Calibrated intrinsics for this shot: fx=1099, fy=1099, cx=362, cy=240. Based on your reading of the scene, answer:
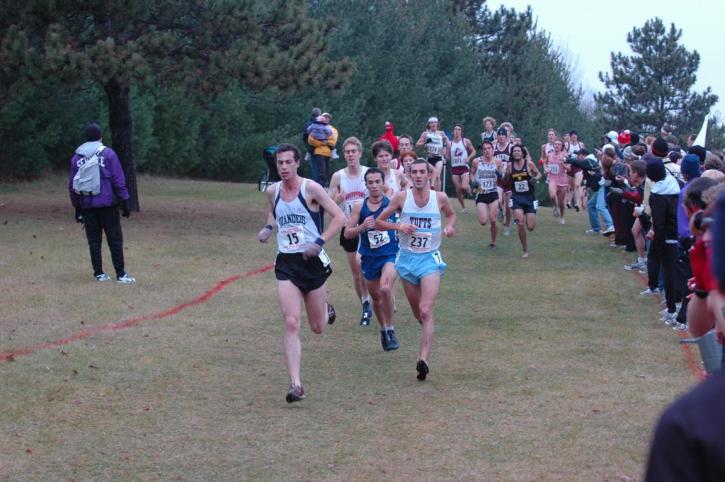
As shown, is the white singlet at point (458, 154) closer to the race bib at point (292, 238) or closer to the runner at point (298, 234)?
the runner at point (298, 234)

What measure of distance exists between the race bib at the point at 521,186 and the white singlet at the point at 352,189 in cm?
669

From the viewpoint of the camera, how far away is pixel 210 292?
553 inches

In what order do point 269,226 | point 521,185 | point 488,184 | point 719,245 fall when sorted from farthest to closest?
1. point 488,184
2. point 521,185
3. point 269,226
4. point 719,245

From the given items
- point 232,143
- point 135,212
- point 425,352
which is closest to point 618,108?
point 232,143

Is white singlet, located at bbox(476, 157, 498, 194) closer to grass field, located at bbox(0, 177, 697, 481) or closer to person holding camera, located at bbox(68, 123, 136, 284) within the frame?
grass field, located at bbox(0, 177, 697, 481)

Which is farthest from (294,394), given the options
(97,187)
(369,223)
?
(97,187)

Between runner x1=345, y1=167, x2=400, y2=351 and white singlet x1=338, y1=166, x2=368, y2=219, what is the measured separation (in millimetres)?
1168

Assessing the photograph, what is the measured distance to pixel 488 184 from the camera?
19.1 meters

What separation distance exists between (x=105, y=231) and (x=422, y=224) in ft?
18.6

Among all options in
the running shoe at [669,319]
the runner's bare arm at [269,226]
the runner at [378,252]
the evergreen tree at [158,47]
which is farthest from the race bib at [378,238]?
the evergreen tree at [158,47]

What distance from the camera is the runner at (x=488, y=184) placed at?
19.2 meters

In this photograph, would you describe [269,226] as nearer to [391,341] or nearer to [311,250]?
[311,250]

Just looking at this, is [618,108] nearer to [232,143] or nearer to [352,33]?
[352,33]

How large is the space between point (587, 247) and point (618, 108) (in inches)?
1851
